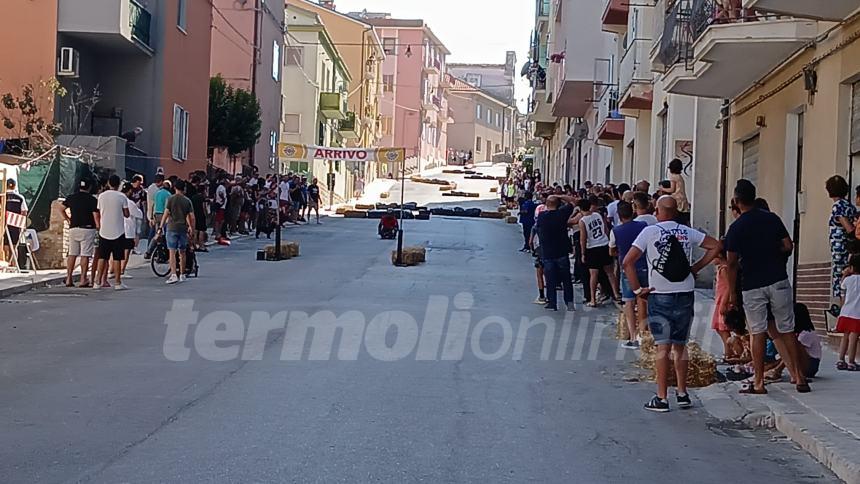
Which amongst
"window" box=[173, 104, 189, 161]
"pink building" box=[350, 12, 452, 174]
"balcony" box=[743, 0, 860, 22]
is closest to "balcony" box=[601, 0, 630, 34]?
"window" box=[173, 104, 189, 161]

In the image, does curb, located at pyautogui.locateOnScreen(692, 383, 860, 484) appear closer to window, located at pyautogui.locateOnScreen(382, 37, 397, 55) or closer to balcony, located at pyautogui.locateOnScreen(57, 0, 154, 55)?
balcony, located at pyautogui.locateOnScreen(57, 0, 154, 55)

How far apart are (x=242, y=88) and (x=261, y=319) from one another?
3379cm

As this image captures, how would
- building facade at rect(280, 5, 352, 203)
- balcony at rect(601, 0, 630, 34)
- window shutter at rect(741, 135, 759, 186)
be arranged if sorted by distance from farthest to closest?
building facade at rect(280, 5, 352, 203) → balcony at rect(601, 0, 630, 34) → window shutter at rect(741, 135, 759, 186)

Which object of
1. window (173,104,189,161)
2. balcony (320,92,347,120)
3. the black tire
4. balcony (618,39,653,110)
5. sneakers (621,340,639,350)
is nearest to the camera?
sneakers (621,340,639,350)

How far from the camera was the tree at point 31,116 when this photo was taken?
85.5 feet

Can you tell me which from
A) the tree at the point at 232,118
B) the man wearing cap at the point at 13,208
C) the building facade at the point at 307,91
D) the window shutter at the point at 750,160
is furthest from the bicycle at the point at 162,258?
the building facade at the point at 307,91

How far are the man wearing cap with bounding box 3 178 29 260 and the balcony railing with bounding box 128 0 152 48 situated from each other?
36.2ft

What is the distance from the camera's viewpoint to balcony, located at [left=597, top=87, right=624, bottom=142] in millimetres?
32406

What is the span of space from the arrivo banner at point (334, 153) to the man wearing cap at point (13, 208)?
25.3 ft

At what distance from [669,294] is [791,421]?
142 cm

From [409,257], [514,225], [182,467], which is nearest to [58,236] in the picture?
[409,257]

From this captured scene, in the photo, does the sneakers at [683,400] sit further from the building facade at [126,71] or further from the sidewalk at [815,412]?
the building facade at [126,71]

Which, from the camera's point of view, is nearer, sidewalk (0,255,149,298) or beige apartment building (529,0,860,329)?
beige apartment building (529,0,860,329)

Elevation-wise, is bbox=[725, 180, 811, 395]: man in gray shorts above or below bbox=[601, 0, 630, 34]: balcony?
below
